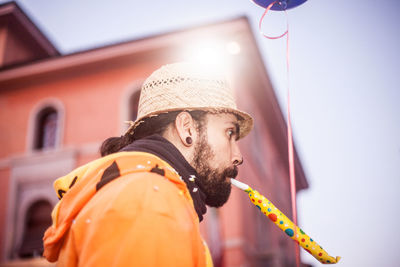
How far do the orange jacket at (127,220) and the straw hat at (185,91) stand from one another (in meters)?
0.46

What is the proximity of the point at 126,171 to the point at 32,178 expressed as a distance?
9874 millimetres

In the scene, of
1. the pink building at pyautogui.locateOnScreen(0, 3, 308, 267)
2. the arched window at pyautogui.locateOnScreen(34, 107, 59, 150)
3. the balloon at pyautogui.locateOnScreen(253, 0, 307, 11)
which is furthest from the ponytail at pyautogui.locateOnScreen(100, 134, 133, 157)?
the arched window at pyautogui.locateOnScreen(34, 107, 59, 150)

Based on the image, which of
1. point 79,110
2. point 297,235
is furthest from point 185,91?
point 79,110

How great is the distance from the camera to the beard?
170 centimetres

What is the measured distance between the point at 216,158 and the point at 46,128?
33.7 feet

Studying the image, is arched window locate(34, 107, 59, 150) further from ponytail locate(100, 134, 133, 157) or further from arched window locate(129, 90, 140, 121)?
ponytail locate(100, 134, 133, 157)

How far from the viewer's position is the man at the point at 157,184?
99 cm

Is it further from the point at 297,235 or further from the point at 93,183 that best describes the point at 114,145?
the point at 297,235

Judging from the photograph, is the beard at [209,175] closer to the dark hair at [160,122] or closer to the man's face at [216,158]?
the man's face at [216,158]

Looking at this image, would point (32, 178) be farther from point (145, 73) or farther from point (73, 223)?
point (73, 223)

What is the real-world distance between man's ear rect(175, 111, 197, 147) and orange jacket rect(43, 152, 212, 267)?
1.37 feet

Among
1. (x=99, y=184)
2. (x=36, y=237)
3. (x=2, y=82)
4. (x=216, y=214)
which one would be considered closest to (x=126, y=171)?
(x=99, y=184)

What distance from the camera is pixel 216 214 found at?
7895 mm

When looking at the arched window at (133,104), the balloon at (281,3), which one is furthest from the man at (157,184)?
the arched window at (133,104)
